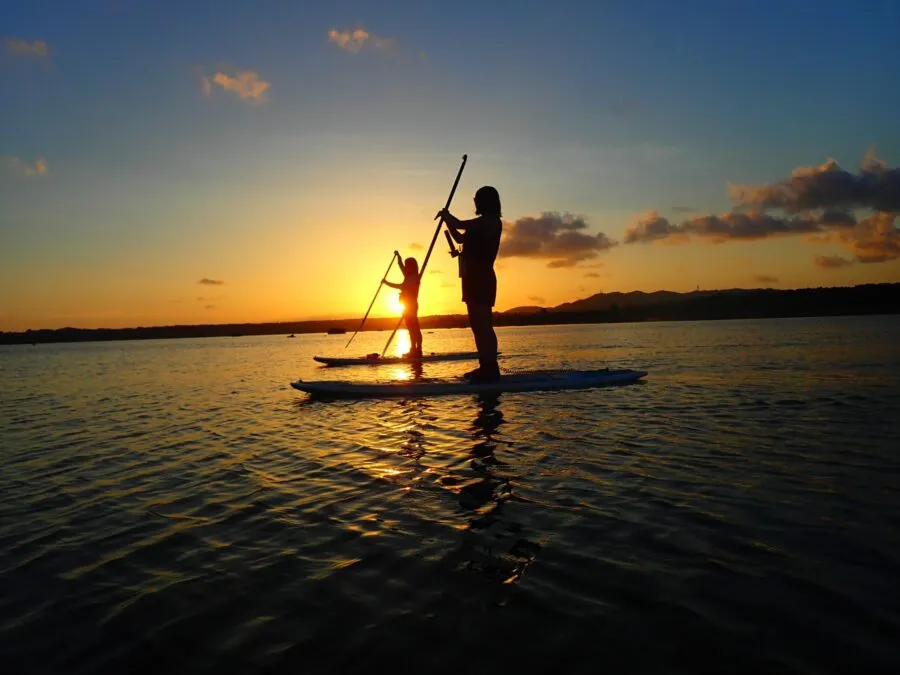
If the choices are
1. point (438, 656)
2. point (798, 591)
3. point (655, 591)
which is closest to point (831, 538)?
point (798, 591)

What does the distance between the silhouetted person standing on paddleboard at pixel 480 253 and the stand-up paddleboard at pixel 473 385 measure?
1627 mm

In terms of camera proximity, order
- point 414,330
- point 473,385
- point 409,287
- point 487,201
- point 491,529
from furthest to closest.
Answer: point 414,330
point 409,287
point 473,385
point 487,201
point 491,529

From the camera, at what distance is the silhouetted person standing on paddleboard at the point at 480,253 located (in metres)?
13.7

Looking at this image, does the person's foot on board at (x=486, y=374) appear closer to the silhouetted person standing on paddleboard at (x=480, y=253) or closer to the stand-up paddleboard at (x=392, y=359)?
the silhouetted person standing on paddleboard at (x=480, y=253)

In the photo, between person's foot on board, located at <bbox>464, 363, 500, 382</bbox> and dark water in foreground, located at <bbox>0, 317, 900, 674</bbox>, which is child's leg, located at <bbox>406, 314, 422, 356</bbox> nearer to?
person's foot on board, located at <bbox>464, 363, 500, 382</bbox>

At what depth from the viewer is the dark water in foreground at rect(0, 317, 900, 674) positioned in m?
3.44

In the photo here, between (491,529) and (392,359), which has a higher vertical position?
(392,359)

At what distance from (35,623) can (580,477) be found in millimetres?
5746

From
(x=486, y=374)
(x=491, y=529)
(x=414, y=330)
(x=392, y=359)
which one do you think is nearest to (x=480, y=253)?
(x=486, y=374)

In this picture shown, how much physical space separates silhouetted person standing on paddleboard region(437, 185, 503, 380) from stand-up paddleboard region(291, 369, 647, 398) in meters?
1.63

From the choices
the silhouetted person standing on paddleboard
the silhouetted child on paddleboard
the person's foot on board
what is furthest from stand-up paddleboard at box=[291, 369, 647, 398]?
the silhouetted child on paddleboard

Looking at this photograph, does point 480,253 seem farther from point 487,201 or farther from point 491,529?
point 491,529

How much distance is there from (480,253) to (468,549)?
9.87 meters

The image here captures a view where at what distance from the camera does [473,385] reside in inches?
585
